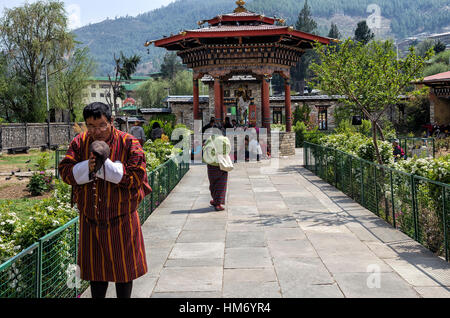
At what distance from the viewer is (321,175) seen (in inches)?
582

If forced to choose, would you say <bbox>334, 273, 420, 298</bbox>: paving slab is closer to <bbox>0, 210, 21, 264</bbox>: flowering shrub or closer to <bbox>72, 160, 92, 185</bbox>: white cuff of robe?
<bbox>72, 160, 92, 185</bbox>: white cuff of robe

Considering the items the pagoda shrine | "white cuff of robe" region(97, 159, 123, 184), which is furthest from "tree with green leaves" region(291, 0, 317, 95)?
"white cuff of robe" region(97, 159, 123, 184)

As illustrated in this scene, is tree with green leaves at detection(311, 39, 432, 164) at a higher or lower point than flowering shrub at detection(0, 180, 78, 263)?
higher

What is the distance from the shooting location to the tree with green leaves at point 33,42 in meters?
35.4

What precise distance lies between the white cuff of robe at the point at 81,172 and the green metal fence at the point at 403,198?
454 cm

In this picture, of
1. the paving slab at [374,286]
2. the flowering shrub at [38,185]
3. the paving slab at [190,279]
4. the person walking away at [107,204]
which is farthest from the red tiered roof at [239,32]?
the person walking away at [107,204]

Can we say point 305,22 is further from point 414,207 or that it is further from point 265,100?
point 414,207

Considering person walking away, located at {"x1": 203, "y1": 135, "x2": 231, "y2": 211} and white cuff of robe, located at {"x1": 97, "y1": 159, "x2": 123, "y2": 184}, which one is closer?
white cuff of robe, located at {"x1": 97, "y1": 159, "x2": 123, "y2": 184}

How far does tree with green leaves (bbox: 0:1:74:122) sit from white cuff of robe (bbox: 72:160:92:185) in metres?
35.0

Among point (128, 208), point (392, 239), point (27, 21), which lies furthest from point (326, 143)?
point (27, 21)

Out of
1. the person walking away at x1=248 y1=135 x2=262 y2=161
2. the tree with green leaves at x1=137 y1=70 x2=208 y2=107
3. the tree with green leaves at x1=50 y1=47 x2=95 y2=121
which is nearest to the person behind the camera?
the person walking away at x1=248 y1=135 x2=262 y2=161

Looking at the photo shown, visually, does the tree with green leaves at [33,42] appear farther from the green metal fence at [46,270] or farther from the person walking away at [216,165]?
the green metal fence at [46,270]

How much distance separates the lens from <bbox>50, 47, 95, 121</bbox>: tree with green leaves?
3841cm

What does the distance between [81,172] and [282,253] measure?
359cm
